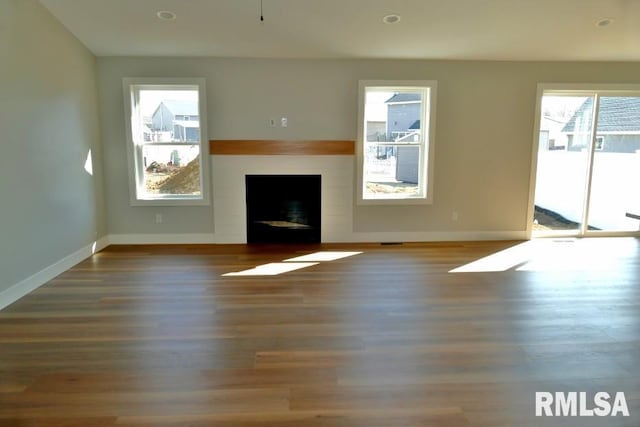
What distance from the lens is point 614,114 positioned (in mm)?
5371

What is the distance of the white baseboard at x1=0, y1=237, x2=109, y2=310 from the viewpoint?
10.5ft

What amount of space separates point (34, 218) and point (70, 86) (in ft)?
5.26

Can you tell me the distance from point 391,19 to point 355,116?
51.6 inches

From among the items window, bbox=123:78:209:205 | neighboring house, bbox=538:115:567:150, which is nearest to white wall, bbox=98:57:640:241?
window, bbox=123:78:209:205

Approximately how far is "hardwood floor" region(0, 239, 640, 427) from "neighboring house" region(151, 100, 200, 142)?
6.08ft

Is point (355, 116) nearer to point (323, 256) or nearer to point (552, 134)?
A: point (323, 256)

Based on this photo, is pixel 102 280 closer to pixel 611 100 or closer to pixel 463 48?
pixel 463 48

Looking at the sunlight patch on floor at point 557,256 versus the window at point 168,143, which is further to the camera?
the window at point 168,143

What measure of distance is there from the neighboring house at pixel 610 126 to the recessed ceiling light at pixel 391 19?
Answer: 9.91 feet

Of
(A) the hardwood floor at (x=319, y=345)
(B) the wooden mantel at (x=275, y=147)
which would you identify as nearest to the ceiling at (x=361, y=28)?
(B) the wooden mantel at (x=275, y=147)

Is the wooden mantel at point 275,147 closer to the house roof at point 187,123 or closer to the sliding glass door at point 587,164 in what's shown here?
the house roof at point 187,123

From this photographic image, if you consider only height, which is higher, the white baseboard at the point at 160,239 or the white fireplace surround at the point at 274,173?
Result: the white fireplace surround at the point at 274,173

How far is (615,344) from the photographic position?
2533 mm

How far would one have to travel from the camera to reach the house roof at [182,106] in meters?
5.12
